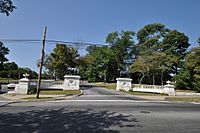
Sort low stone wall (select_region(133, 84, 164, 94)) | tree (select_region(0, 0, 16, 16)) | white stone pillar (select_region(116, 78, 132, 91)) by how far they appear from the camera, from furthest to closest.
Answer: white stone pillar (select_region(116, 78, 132, 91)) → low stone wall (select_region(133, 84, 164, 94)) → tree (select_region(0, 0, 16, 16))

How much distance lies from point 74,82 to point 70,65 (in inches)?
382

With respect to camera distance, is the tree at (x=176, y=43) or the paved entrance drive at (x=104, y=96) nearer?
the paved entrance drive at (x=104, y=96)

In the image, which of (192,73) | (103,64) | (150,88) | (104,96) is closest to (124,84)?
(150,88)

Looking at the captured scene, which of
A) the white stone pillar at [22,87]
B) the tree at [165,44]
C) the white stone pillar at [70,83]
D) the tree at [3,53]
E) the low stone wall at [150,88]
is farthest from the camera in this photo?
the tree at [165,44]

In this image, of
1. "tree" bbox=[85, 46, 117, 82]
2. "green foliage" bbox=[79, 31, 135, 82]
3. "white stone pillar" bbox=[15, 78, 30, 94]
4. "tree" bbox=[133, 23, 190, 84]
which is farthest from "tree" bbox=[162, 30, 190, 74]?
"white stone pillar" bbox=[15, 78, 30, 94]

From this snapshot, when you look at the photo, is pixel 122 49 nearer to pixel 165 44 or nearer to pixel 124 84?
pixel 165 44

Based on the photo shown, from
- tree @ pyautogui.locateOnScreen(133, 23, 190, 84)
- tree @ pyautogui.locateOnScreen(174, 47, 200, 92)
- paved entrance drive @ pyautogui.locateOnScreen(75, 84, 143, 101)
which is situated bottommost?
paved entrance drive @ pyautogui.locateOnScreen(75, 84, 143, 101)

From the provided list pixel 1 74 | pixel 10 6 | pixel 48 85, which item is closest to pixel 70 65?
pixel 48 85

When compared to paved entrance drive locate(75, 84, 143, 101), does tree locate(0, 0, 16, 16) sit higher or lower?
higher

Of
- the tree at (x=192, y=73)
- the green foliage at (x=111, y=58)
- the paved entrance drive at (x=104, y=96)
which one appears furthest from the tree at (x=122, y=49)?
the paved entrance drive at (x=104, y=96)

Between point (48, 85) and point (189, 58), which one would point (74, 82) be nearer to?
point (48, 85)

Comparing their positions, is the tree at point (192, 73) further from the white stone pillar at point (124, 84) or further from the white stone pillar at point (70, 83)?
the white stone pillar at point (70, 83)

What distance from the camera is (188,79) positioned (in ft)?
127

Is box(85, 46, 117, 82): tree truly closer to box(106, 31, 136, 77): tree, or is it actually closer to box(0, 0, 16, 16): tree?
box(106, 31, 136, 77): tree
